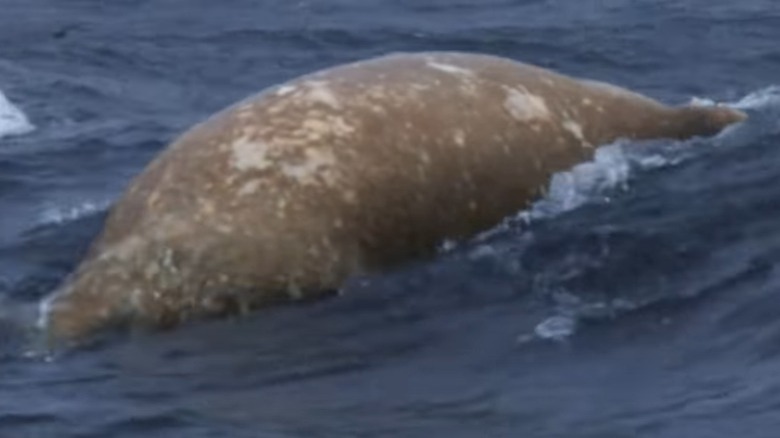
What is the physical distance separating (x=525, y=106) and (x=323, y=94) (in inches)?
42.7

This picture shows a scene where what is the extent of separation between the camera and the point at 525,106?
13.7m

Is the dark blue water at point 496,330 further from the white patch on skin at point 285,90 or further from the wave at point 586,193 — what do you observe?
the white patch on skin at point 285,90

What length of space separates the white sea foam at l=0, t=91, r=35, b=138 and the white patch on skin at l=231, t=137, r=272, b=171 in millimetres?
5065

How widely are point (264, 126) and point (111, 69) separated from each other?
7.53 metres

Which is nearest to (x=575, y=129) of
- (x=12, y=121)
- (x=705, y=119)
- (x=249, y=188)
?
(x=705, y=119)

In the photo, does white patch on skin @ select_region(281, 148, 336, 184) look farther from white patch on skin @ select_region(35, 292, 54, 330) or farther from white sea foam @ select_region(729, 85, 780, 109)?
white sea foam @ select_region(729, 85, 780, 109)

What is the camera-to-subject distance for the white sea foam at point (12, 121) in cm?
1792

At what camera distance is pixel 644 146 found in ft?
46.7

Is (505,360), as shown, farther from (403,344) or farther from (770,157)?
(770,157)

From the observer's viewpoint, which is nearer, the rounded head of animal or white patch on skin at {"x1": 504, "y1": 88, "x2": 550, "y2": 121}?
white patch on skin at {"x1": 504, "y1": 88, "x2": 550, "y2": 121}

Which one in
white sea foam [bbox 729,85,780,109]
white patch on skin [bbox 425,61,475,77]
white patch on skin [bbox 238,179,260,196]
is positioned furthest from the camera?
white sea foam [bbox 729,85,780,109]

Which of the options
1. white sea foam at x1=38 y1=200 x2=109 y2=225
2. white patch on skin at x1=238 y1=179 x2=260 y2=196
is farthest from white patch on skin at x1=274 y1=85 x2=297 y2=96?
white sea foam at x1=38 y1=200 x2=109 y2=225

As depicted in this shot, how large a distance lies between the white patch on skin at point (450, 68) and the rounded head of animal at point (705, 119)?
1419mm

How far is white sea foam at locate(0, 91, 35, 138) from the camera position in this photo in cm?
1792
